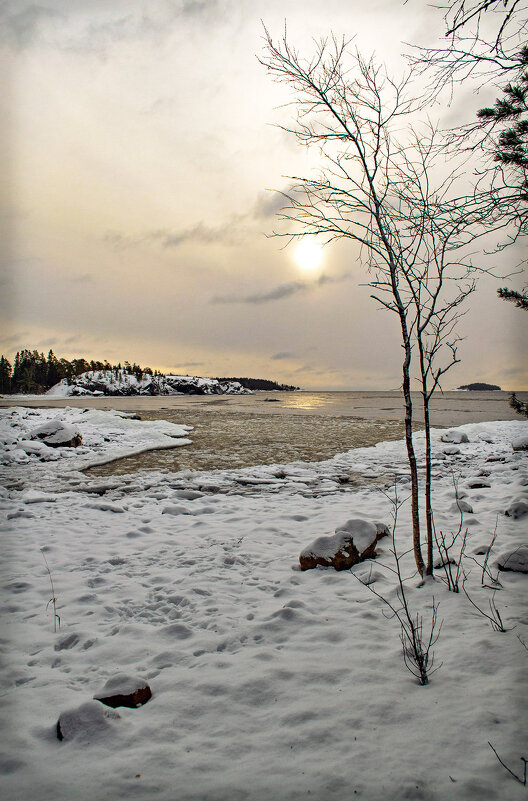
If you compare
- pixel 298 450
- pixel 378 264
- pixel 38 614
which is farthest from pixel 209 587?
pixel 298 450

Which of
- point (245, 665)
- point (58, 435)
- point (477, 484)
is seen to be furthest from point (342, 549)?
point (58, 435)

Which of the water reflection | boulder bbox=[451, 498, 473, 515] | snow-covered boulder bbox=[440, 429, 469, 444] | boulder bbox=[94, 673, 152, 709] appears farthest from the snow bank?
snow-covered boulder bbox=[440, 429, 469, 444]

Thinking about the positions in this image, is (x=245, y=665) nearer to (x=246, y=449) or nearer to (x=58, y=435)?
(x=246, y=449)

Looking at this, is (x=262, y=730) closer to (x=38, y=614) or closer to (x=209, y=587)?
(x=209, y=587)

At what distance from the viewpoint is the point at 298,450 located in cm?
1412

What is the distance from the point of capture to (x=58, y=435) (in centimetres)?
1370

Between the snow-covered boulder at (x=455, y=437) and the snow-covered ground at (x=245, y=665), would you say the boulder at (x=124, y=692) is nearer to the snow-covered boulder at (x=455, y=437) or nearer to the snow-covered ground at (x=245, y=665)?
the snow-covered ground at (x=245, y=665)

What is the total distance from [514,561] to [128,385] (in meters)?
149

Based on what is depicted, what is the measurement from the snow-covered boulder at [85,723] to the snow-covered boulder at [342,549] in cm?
274

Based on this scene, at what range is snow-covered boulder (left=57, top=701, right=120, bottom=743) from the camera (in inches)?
91.0

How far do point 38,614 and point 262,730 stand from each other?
2.57 meters

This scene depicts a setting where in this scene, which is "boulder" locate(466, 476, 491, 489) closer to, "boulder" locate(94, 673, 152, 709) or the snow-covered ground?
the snow-covered ground

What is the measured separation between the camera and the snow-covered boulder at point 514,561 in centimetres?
420

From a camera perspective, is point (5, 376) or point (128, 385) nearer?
point (5, 376)
